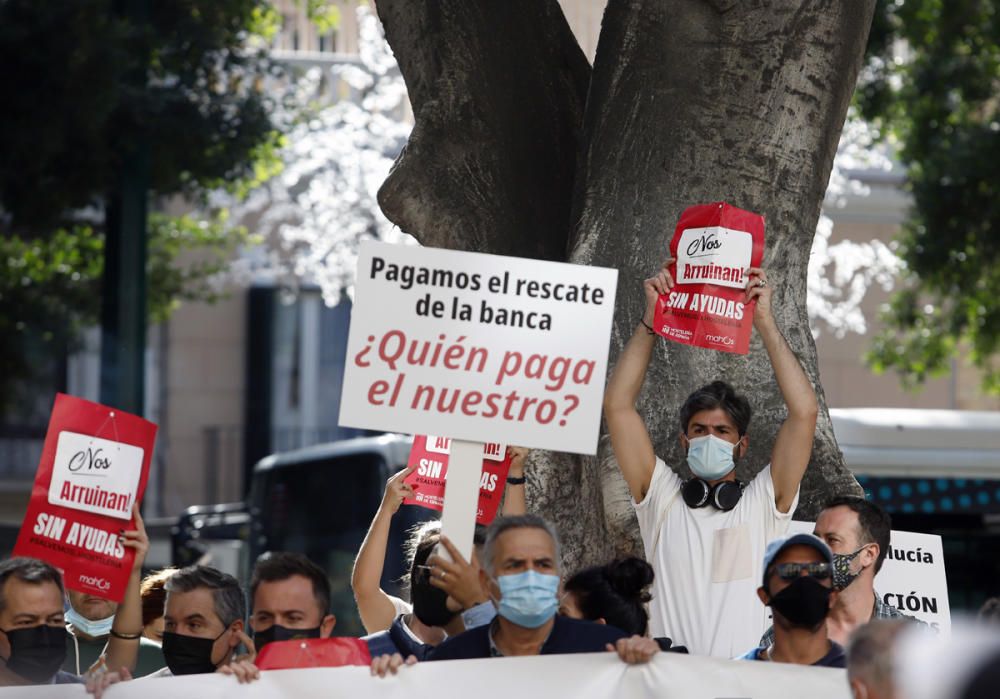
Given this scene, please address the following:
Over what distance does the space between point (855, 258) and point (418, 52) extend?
475 inches

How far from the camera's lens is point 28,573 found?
4.69 m

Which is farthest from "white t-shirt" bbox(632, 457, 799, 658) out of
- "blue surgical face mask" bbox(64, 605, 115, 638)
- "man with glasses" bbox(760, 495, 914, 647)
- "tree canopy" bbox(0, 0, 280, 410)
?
"tree canopy" bbox(0, 0, 280, 410)

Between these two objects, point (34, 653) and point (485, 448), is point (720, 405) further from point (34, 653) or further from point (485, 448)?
point (34, 653)

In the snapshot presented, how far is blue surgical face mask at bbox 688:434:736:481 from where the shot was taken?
4984mm

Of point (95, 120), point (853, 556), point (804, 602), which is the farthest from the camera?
point (95, 120)

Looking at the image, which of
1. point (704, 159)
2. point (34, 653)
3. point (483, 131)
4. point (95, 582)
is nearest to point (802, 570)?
point (34, 653)

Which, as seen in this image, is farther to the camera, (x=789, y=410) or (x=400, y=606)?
(x=400, y=606)

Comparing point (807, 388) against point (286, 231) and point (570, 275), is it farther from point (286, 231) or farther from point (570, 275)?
point (286, 231)

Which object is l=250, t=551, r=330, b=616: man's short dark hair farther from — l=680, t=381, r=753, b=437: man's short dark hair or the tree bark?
the tree bark

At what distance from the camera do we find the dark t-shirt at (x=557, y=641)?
4277mm

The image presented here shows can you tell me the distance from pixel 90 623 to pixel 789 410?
228 centimetres

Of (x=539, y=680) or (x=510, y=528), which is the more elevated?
(x=510, y=528)

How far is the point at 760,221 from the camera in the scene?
17.2 ft

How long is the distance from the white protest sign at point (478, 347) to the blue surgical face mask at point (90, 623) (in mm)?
1331
